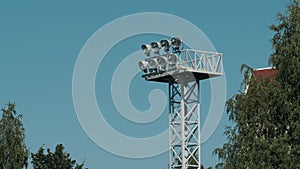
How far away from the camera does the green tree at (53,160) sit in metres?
55.8

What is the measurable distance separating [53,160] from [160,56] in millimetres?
11015

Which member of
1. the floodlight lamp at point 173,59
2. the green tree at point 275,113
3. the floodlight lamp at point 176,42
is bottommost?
the green tree at point 275,113

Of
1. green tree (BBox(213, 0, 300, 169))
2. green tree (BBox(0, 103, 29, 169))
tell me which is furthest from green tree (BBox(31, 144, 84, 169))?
green tree (BBox(213, 0, 300, 169))

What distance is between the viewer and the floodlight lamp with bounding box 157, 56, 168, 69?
51.6 meters

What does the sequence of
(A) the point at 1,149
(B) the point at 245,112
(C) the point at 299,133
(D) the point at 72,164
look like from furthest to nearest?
(D) the point at 72,164 → (A) the point at 1,149 → (B) the point at 245,112 → (C) the point at 299,133

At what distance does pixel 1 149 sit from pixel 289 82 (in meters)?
23.1

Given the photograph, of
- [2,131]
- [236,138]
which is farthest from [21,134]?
[236,138]

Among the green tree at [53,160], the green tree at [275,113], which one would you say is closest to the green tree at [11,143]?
the green tree at [53,160]

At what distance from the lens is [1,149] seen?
4966 centimetres

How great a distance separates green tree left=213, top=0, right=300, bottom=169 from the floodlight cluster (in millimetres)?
17283

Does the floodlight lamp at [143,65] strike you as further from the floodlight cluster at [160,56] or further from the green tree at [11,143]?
the green tree at [11,143]

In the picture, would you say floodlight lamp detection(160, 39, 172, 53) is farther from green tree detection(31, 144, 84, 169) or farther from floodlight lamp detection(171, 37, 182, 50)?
green tree detection(31, 144, 84, 169)

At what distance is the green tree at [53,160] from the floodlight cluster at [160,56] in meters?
8.82

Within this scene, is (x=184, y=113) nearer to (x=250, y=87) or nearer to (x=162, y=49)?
(x=162, y=49)
